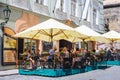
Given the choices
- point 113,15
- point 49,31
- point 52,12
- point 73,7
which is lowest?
point 49,31

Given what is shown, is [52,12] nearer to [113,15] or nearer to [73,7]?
[73,7]

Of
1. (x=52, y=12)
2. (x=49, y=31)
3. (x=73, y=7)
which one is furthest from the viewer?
(x=73, y=7)

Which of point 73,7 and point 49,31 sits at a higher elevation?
point 73,7

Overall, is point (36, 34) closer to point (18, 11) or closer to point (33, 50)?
point (18, 11)

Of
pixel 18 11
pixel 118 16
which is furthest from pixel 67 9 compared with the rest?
pixel 118 16

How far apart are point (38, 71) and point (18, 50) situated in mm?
4363

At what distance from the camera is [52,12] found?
73.7ft

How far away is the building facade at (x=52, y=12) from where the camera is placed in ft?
59.8

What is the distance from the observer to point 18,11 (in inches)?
731

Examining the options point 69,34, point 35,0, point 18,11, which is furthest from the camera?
→ point 35,0

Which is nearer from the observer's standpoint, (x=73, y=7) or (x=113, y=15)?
(x=73, y=7)

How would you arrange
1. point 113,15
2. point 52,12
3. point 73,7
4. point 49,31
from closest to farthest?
1. point 49,31
2. point 52,12
3. point 73,7
4. point 113,15

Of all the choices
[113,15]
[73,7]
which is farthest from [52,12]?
[113,15]

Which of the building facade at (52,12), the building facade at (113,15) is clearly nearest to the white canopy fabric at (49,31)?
the building facade at (52,12)
